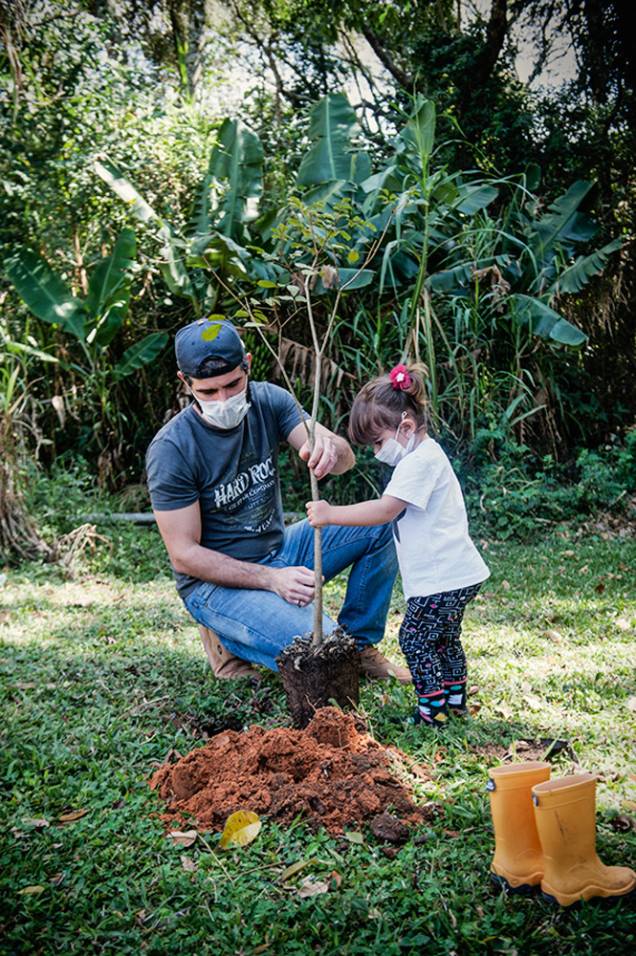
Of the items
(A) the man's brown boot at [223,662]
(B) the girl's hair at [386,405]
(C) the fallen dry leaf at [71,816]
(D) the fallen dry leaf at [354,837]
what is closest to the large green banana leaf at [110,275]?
(A) the man's brown boot at [223,662]

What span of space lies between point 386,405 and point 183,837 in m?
1.62

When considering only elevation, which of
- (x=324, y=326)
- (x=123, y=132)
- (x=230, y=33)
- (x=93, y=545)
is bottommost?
(x=93, y=545)

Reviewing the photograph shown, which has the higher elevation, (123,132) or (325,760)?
(123,132)

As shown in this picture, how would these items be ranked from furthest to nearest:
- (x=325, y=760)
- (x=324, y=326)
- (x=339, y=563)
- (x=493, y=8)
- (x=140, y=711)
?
(x=493, y=8) → (x=324, y=326) → (x=339, y=563) → (x=140, y=711) → (x=325, y=760)

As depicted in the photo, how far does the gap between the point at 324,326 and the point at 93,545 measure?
2.93 m

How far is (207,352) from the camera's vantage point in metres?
3.23

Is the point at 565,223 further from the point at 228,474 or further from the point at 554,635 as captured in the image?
the point at 228,474

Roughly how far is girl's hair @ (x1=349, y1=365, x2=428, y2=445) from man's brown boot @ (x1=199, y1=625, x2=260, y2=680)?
121 centimetres

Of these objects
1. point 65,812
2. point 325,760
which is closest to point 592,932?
point 325,760

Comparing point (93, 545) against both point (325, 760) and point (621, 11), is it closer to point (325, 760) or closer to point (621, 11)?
point (325, 760)

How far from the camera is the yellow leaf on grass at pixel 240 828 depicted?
2350 mm

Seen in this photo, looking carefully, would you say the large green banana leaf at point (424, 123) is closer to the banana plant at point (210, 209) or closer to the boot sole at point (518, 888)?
the banana plant at point (210, 209)

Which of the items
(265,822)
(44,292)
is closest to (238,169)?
(44,292)

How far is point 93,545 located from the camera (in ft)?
19.9
